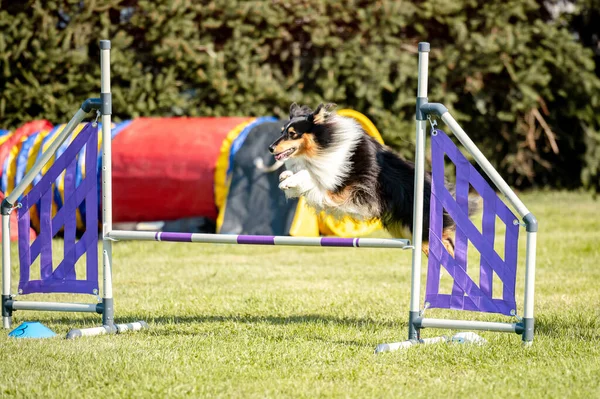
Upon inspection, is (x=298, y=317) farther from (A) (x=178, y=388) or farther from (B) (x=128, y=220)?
(B) (x=128, y=220)

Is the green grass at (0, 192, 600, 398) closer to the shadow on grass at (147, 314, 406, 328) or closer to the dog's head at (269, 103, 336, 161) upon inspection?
the shadow on grass at (147, 314, 406, 328)

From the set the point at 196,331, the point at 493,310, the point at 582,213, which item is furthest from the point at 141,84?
the point at 493,310

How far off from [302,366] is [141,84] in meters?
8.18

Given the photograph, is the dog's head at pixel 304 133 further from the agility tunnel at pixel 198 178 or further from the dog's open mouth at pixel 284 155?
the agility tunnel at pixel 198 178

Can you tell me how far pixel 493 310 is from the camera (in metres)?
4.07

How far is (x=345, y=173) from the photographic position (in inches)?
189

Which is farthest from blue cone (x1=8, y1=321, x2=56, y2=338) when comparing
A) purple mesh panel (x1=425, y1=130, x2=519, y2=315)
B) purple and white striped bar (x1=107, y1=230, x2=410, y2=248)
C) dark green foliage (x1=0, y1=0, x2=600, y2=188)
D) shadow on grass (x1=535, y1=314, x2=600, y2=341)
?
dark green foliage (x1=0, y1=0, x2=600, y2=188)

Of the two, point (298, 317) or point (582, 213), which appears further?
point (582, 213)

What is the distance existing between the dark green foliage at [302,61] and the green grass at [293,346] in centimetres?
457

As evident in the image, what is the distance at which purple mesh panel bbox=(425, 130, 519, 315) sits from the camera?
160 inches

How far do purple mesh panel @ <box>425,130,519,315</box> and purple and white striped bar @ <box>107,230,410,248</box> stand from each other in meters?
0.24

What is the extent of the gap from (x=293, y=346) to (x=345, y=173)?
3.82ft

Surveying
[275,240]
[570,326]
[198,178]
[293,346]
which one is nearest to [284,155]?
[275,240]

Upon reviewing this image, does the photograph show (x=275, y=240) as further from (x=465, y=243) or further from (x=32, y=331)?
(x=32, y=331)
